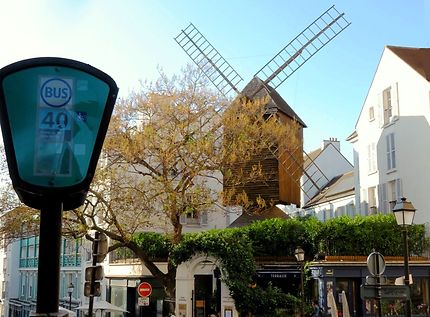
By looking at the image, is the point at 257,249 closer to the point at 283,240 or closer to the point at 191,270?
the point at 283,240

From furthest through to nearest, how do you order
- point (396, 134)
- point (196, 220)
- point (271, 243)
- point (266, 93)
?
1. point (196, 220)
2. point (266, 93)
3. point (396, 134)
4. point (271, 243)

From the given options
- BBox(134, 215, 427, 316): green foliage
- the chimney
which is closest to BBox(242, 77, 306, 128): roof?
BBox(134, 215, 427, 316): green foliage

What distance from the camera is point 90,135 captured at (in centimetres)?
317

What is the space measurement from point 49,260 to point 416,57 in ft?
107

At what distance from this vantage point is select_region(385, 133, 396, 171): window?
3278 centimetres

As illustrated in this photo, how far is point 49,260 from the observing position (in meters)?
2.97

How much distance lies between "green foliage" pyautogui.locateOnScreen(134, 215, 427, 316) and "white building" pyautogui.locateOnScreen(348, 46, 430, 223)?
7.83ft

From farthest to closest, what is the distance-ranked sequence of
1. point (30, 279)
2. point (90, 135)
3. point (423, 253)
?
1. point (30, 279)
2. point (423, 253)
3. point (90, 135)

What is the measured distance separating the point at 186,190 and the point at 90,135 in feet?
75.8

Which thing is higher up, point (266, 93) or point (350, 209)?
point (266, 93)

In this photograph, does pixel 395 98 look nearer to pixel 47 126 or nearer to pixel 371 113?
pixel 371 113

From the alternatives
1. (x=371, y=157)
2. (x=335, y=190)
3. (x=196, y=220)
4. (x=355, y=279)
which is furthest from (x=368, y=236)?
(x=335, y=190)

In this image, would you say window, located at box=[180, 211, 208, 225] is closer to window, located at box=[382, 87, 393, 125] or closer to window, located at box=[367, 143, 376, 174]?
window, located at box=[367, 143, 376, 174]

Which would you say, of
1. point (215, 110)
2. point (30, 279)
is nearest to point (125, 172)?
point (215, 110)
